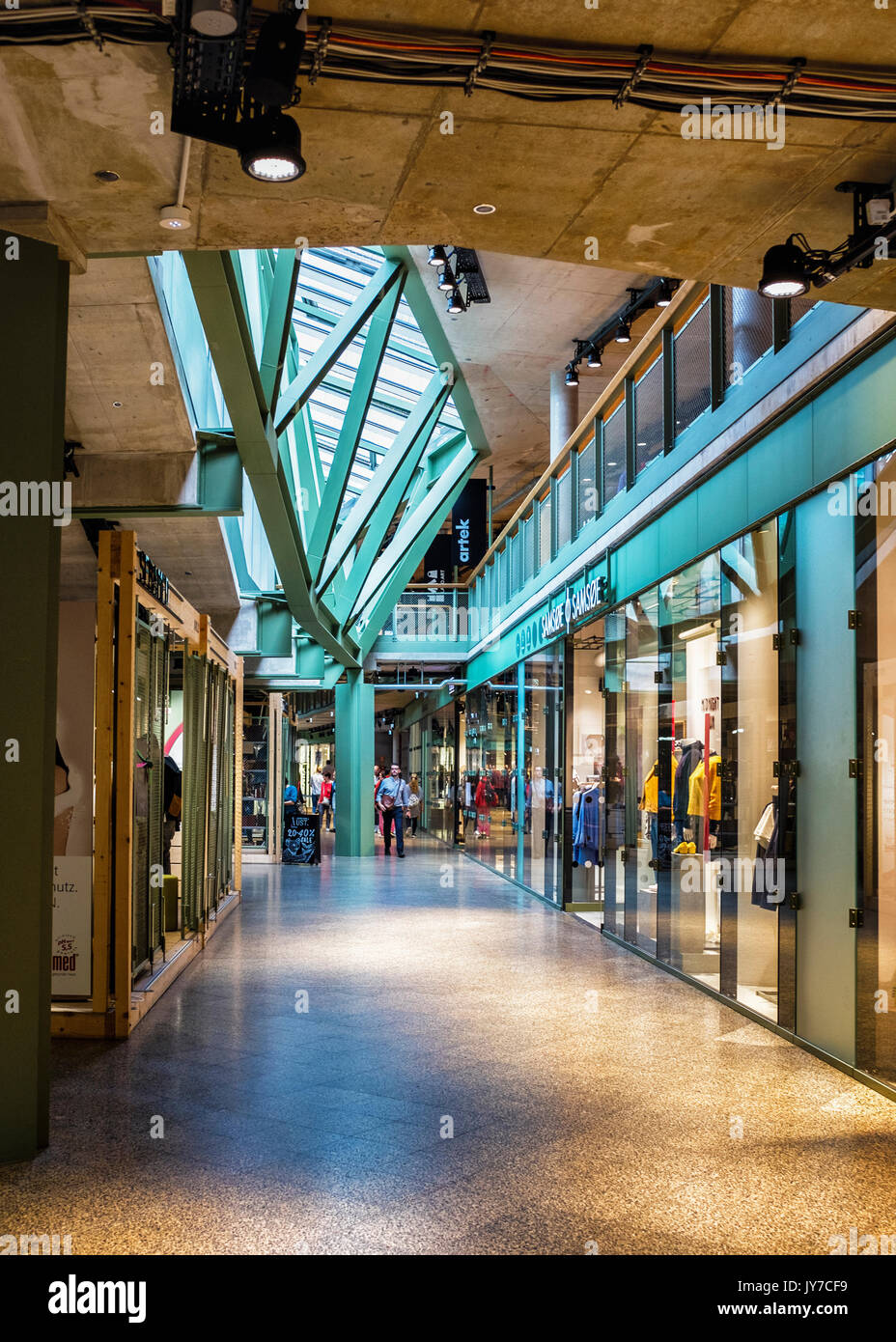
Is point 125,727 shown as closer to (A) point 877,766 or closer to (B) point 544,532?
(A) point 877,766

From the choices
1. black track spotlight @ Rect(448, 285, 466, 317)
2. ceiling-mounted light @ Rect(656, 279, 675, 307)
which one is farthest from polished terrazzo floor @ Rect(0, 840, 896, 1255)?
ceiling-mounted light @ Rect(656, 279, 675, 307)

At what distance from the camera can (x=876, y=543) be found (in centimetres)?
630

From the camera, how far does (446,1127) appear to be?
5.33m

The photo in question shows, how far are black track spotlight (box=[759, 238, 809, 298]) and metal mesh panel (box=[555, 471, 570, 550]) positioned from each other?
390 inches

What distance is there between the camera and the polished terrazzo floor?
4.16 metres

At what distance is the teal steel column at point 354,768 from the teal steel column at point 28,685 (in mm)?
18378

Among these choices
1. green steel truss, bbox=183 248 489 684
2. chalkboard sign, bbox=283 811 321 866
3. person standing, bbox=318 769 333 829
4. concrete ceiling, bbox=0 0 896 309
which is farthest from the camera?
person standing, bbox=318 769 333 829

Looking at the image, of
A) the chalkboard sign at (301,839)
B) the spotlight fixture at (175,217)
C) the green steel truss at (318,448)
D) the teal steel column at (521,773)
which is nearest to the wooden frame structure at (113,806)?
the green steel truss at (318,448)

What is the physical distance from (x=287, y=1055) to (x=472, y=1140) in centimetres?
186

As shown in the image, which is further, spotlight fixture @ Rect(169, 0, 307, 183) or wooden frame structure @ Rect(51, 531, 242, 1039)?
wooden frame structure @ Rect(51, 531, 242, 1039)

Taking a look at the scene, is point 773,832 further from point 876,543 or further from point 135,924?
point 135,924

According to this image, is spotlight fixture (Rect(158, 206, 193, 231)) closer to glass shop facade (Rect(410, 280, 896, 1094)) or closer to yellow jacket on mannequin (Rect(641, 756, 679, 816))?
glass shop facade (Rect(410, 280, 896, 1094))

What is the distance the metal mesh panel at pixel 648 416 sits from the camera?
10.7 meters
